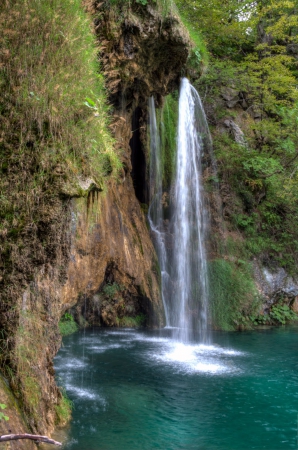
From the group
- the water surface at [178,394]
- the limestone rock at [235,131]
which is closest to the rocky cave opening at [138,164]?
the water surface at [178,394]

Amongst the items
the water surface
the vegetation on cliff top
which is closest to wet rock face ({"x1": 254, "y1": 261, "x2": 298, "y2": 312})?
the water surface

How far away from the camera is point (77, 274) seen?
8.95m

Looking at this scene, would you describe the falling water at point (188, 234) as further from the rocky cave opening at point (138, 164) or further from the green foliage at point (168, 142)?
the rocky cave opening at point (138, 164)

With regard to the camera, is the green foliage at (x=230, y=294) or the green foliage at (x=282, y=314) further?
the green foliage at (x=282, y=314)

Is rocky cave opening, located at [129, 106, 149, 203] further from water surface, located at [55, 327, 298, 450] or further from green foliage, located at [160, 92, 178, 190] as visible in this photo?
water surface, located at [55, 327, 298, 450]

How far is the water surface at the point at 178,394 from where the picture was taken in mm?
4965

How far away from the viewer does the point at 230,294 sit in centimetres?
1276

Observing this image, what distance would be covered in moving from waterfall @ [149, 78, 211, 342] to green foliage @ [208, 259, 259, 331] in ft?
1.04

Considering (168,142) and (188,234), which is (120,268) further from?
(168,142)

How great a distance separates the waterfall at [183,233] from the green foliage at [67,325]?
106 inches

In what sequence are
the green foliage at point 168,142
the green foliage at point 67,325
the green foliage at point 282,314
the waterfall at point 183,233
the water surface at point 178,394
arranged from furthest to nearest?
1. the green foliage at point 282,314
2. the green foliage at point 168,142
3. the waterfall at point 183,233
4. the green foliage at point 67,325
5. the water surface at point 178,394

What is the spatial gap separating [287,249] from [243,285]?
114 inches

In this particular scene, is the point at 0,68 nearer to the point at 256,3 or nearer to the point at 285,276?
the point at 285,276

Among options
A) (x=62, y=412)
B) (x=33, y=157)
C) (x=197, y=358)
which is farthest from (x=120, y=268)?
(x=33, y=157)
